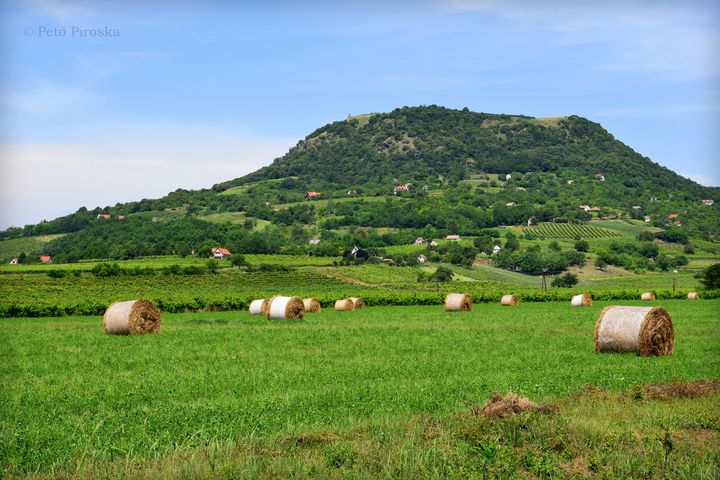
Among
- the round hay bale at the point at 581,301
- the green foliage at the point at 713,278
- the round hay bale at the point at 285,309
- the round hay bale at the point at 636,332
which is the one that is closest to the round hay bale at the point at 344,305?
the round hay bale at the point at 285,309

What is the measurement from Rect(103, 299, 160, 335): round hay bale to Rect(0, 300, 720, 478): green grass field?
6.73 m

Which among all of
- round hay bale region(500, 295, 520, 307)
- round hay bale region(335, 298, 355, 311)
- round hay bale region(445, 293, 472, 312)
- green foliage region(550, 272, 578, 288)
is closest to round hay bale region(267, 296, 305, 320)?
round hay bale region(335, 298, 355, 311)

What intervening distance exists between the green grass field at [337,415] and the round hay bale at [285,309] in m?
16.3

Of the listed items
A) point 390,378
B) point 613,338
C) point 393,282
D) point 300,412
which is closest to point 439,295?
point 393,282

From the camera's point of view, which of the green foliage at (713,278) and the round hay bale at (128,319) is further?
the green foliage at (713,278)

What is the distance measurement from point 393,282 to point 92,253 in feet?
234

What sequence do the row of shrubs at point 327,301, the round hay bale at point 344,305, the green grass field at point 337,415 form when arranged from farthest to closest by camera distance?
the round hay bale at point 344,305
the row of shrubs at point 327,301
the green grass field at point 337,415

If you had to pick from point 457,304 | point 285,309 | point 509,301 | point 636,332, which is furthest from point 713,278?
point 636,332

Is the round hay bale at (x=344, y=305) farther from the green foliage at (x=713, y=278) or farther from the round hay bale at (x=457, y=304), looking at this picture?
the green foliage at (x=713, y=278)

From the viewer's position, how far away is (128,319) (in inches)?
1177

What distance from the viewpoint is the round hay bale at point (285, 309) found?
39.7 meters

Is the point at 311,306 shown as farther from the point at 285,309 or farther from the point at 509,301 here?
the point at 509,301

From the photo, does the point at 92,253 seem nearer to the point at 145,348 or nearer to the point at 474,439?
the point at 145,348

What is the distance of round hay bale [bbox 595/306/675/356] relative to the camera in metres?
21.9
